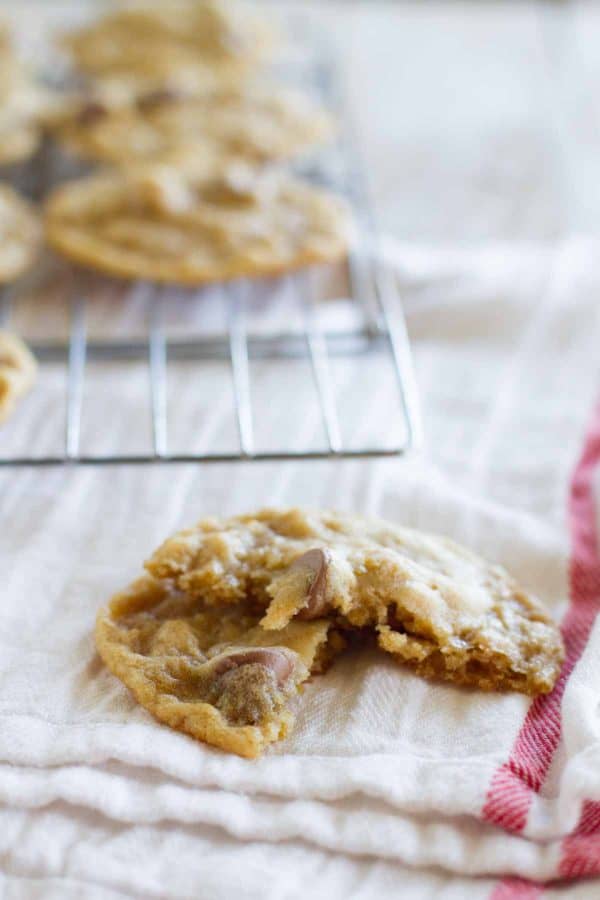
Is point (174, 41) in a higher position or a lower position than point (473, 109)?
higher

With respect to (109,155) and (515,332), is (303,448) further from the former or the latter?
(109,155)

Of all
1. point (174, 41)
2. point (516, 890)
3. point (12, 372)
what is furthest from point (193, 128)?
point (516, 890)

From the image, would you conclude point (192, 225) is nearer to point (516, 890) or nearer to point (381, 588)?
point (381, 588)

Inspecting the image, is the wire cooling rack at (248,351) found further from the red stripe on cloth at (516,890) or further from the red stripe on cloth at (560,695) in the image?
the red stripe on cloth at (516,890)

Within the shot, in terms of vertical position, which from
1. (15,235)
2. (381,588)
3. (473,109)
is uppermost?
(381,588)

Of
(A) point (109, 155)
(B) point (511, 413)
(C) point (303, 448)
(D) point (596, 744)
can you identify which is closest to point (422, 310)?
(B) point (511, 413)
